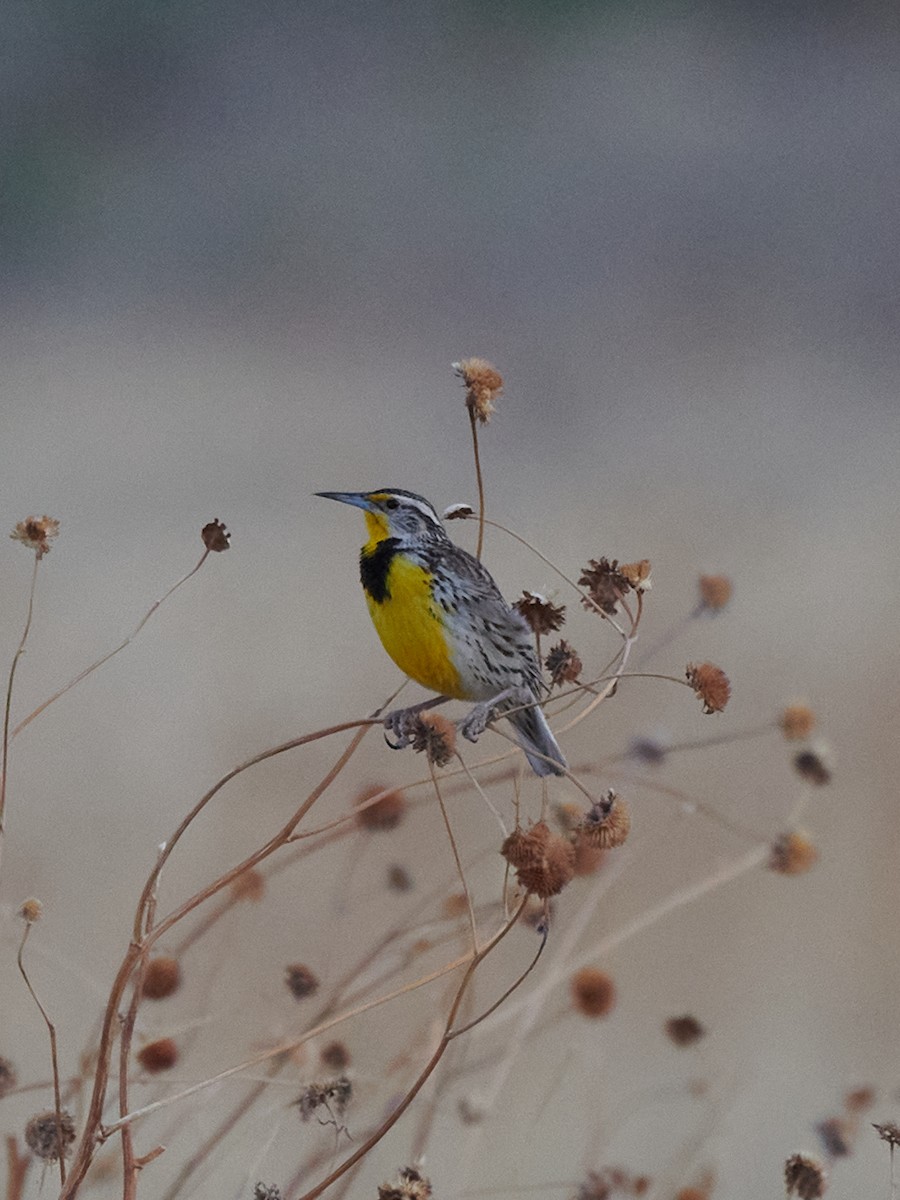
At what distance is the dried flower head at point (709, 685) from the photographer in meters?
0.71

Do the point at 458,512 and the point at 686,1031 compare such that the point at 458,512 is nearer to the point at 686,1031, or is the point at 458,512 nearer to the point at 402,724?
the point at 402,724

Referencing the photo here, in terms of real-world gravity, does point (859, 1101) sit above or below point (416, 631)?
below

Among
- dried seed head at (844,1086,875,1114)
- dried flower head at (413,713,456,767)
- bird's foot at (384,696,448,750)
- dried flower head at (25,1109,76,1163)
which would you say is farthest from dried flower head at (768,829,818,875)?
dried flower head at (25,1109,76,1163)

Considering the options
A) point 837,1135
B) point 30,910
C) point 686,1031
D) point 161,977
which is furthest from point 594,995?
point 30,910

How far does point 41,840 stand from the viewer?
2035 mm

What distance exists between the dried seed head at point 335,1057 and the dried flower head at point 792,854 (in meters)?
0.30

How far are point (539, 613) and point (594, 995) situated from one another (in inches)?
11.6

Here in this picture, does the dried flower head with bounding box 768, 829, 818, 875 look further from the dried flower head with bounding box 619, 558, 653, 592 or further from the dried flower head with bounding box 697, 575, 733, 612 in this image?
the dried flower head with bounding box 619, 558, 653, 592

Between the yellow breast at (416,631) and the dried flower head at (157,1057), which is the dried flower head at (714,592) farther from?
the dried flower head at (157,1057)

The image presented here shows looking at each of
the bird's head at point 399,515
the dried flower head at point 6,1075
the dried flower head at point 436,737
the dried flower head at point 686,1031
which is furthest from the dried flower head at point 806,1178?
the bird's head at point 399,515

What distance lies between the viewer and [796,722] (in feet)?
3.05

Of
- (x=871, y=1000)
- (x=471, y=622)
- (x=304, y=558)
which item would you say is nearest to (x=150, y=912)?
(x=471, y=622)

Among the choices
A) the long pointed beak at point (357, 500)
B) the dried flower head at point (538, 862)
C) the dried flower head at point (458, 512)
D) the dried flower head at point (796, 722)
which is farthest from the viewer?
the long pointed beak at point (357, 500)

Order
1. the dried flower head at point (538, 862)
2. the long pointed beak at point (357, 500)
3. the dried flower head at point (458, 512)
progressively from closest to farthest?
the dried flower head at point (538, 862)
the dried flower head at point (458, 512)
the long pointed beak at point (357, 500)
